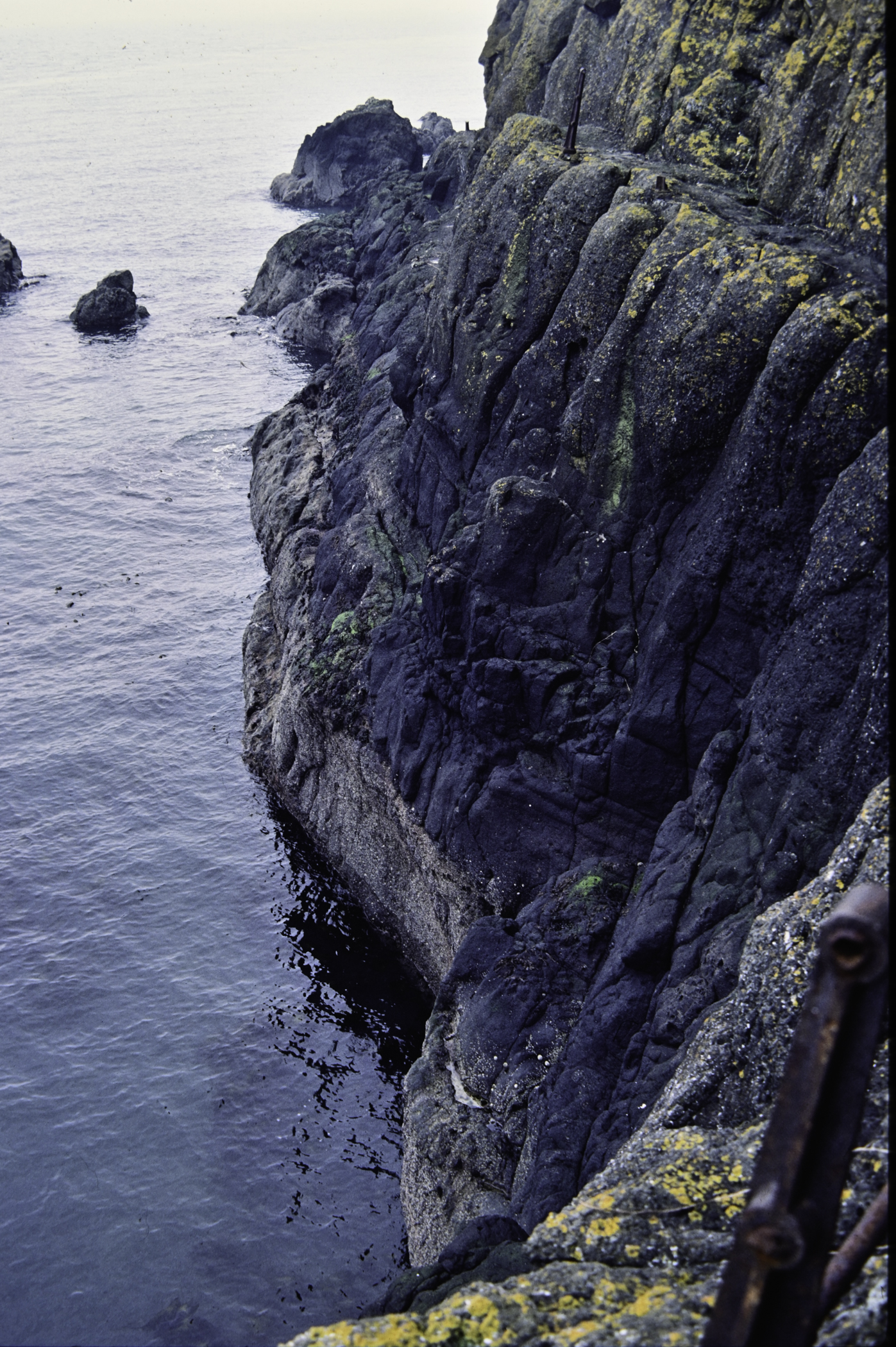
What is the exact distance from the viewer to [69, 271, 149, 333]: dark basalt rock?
104 m

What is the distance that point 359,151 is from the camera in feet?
449

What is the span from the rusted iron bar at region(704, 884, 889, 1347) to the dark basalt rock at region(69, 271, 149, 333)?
111657 mm

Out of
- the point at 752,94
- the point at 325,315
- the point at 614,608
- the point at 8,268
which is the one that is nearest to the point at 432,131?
the point at 8,268

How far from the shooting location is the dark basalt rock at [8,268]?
117500mm

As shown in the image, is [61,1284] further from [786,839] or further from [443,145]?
[443,145]

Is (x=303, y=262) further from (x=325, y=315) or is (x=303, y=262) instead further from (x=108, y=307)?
(x=108, y=307)

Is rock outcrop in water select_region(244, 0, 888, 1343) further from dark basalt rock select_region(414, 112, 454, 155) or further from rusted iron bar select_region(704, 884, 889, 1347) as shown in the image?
dark basalt rock select_region(414, 112, 454, 155)

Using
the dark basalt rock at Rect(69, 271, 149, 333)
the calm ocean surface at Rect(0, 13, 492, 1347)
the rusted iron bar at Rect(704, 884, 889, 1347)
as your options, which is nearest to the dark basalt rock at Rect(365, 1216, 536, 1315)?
the rusted iron bar at Rect(704, 884, 889, 1347)

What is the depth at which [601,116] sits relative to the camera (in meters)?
40.0

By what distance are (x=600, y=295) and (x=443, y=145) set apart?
7938cm

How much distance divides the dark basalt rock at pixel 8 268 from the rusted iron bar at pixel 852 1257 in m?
131

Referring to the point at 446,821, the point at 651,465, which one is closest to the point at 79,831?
the point at 446,821

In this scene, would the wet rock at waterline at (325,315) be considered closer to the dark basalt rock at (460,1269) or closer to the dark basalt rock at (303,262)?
the dark basalt rock at (303,262)

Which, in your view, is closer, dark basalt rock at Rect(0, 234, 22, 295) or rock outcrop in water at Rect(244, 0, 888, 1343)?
rock outcrop in water at Rect(244, 0, 888, 1343)
